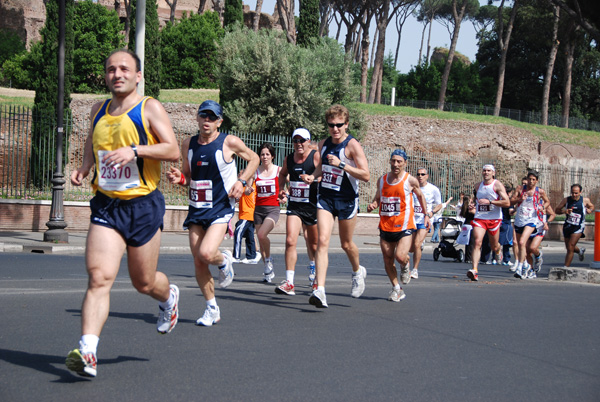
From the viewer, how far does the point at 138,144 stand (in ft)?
16.1

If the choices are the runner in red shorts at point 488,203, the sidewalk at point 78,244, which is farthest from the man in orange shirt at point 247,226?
the runner in red shorts at point 488,203

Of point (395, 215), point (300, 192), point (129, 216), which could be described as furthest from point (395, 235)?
point (129, 216)

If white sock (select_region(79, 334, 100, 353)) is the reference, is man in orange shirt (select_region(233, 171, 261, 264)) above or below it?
below

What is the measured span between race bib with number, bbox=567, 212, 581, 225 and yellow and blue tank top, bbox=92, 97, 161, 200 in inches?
488

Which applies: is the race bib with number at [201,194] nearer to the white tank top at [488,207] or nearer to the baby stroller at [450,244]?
the white tank top at [488,207]

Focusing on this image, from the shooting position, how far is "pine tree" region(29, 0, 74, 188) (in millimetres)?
20125

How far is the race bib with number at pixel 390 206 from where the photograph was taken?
9562 millimetres

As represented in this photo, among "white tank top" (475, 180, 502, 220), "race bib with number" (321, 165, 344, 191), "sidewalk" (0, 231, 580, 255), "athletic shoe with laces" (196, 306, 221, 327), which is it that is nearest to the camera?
"athletic shoe with laces" (196, 306, 221, 327)

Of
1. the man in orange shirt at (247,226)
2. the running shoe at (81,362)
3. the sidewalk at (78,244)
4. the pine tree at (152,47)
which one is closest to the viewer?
the running shoe at (81,362)

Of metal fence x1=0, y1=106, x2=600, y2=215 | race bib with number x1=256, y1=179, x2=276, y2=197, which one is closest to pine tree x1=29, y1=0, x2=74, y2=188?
metal fence x1=0, y1=106, x2=600, y2=215

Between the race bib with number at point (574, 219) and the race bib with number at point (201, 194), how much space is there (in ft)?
35.1

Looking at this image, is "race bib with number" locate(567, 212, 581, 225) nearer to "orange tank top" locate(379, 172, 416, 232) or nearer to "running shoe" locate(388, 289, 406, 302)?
"orange tank top" locate(379, 172, 416, 232)

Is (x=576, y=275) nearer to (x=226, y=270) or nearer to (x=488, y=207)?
(x=488, y=207)

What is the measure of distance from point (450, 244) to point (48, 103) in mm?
15599
